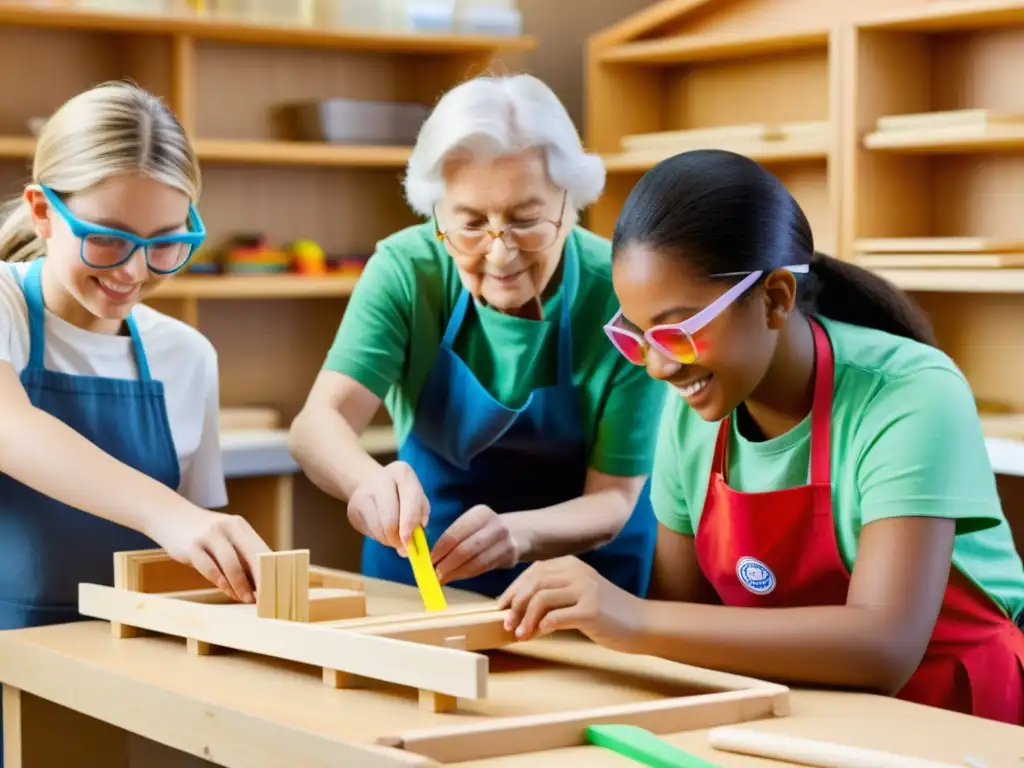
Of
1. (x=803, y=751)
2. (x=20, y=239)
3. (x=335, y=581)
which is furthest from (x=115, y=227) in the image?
(x=803, y=751)

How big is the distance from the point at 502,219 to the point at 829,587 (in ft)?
2.44

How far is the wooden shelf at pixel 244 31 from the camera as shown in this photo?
4.19 meters

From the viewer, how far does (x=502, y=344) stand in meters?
2.43

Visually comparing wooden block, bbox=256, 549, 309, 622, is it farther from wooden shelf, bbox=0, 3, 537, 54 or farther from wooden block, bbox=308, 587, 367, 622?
wooden shelf, bbox=0, 3, 537, 54

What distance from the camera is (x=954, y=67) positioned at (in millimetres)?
4297

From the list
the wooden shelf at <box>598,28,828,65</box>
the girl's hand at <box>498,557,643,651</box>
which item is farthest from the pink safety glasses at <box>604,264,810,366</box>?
the wooden shelf at <box>598,28,828,65</box>

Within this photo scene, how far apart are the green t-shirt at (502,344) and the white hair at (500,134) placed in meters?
0.16

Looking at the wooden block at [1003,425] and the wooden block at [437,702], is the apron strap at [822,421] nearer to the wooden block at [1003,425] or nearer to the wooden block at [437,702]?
the wooden block at [437,702]

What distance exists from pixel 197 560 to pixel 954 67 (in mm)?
3182

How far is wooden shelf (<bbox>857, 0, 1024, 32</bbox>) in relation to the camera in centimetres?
389

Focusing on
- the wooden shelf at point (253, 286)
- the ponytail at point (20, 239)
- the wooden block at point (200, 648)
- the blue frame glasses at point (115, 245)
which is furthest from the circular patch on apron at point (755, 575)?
the wooden shelf at point (253, 286)

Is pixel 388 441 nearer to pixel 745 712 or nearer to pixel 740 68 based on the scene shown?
pixel 740 68

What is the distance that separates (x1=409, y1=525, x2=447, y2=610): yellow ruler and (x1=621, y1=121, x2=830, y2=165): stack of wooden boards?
2471 mm

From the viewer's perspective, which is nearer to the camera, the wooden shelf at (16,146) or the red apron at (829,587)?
the red apron at (829,587)
